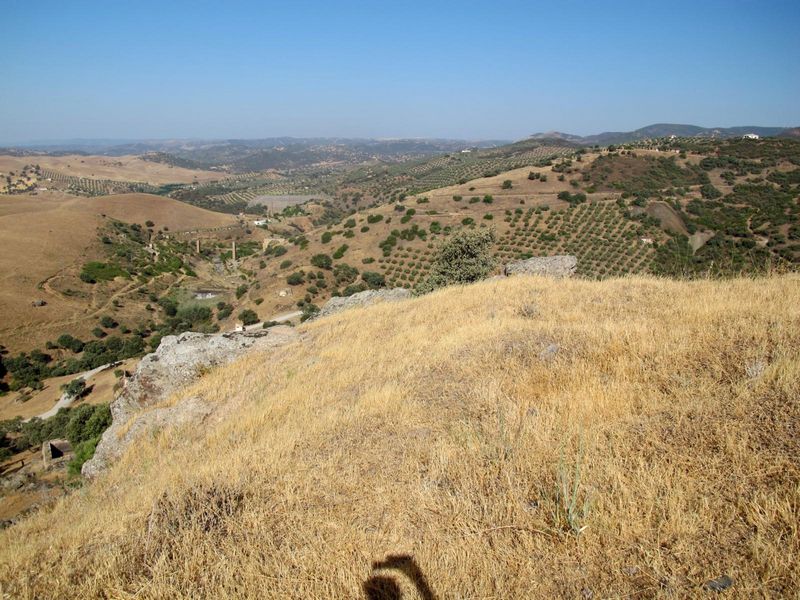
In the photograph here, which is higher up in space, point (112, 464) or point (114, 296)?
point (112, 464)

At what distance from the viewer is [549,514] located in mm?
2982

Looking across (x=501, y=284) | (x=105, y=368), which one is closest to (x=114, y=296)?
(x=105, y=368)

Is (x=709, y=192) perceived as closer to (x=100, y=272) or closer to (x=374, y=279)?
(x=374, y=279)

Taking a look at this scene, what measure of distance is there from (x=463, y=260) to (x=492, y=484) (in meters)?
16.9

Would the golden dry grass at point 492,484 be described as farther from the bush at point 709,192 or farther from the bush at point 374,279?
the bush at point 709,192

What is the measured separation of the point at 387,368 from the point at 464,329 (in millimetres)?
1903

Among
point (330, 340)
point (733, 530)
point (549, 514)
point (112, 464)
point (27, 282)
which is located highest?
point (733, 530)

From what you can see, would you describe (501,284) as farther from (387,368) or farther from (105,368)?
(105,368)

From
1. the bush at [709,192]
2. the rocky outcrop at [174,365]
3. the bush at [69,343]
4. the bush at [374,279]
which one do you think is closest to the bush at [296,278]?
the bush at [374,279]

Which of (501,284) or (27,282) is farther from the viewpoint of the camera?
(27,282)

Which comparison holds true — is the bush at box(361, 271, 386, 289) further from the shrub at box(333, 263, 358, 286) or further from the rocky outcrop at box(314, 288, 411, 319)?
the rocky outcrop at box(314, 288, 411, 319)

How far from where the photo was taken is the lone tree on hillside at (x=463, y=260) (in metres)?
19.2

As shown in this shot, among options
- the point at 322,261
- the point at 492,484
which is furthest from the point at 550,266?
the point at 322,261

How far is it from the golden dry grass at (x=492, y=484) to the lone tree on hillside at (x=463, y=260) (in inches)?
502
